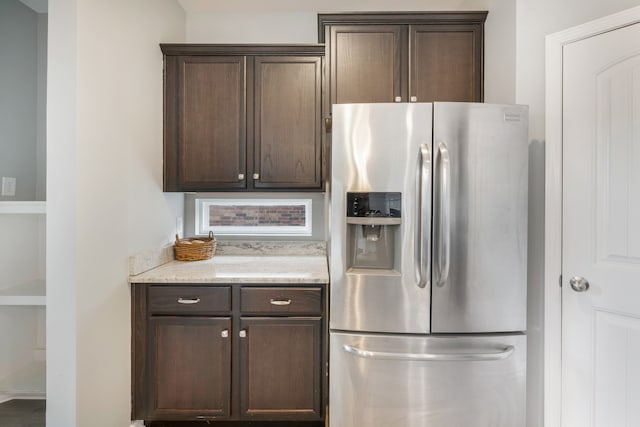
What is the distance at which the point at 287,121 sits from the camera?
2018mm

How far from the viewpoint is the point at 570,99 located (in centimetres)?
148

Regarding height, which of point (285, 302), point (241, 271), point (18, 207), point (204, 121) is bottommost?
point (285, 302)

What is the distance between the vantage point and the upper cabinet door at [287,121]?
2008 mm

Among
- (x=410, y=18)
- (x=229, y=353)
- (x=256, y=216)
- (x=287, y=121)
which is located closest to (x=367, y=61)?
(x=410, y=18)

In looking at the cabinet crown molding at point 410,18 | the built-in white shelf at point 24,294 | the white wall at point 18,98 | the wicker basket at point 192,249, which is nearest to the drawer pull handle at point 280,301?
the wicker basket at point 192,249

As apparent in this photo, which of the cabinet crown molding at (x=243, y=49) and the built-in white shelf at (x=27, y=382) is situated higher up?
the cabinet crown molding at (x=243, y=49)

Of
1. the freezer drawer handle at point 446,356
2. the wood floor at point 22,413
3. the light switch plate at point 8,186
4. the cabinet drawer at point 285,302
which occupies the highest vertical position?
the light switch plate at point 8,186

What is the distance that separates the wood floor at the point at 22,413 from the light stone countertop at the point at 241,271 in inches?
36.7

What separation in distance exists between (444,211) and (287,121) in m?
1.17

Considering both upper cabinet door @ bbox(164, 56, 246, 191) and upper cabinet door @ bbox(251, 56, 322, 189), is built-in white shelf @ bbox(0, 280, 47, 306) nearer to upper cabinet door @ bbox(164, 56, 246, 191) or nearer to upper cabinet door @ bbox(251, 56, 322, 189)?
upper cabinet door @ bbox(164, 56, 246, 191)

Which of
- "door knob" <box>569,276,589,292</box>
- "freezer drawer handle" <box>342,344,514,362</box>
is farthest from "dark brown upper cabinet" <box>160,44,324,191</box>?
"door knob" <box>569,276,589,292</box>

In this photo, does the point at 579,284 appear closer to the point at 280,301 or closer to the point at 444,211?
the point at 444,211

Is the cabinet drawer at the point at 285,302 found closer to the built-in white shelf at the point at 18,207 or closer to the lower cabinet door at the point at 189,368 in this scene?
the lower cabinet door at the point at 189,368

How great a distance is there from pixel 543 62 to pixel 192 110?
204cm
